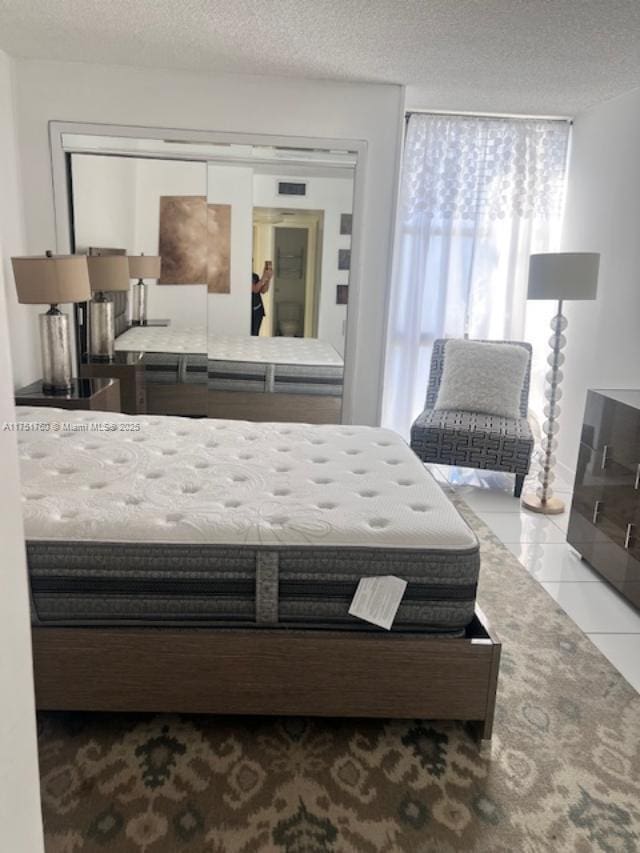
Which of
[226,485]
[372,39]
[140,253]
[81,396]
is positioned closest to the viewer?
[226,485]

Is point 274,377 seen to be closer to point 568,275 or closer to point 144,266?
point 144,266

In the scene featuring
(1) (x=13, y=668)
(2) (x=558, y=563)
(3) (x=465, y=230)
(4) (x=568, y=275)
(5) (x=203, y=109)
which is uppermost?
(5) (x=203, y=109)

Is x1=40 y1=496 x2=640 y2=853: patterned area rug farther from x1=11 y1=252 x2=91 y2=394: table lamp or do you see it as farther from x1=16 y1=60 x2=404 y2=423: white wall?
x1=16 y1=60 x2=404 y2=423: white wall

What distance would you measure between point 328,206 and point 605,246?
1.75 meters

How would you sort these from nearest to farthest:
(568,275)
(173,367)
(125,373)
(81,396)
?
(81,396), (568,275), (125,373), (173,367)

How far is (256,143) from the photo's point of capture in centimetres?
393

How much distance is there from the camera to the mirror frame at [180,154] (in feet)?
12.5

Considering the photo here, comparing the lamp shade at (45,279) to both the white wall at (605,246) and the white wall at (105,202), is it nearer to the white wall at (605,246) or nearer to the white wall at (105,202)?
the white wall at (105,202)

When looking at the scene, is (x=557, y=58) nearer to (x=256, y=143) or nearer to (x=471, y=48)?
(x=471, y=48)

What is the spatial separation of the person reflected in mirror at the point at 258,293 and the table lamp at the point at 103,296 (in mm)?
800

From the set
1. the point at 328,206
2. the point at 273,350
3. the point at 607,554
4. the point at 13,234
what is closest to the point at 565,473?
the point at 607,554

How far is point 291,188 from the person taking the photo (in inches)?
160

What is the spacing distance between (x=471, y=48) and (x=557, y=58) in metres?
0.46

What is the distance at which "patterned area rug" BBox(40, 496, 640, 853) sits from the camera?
5.27ft
